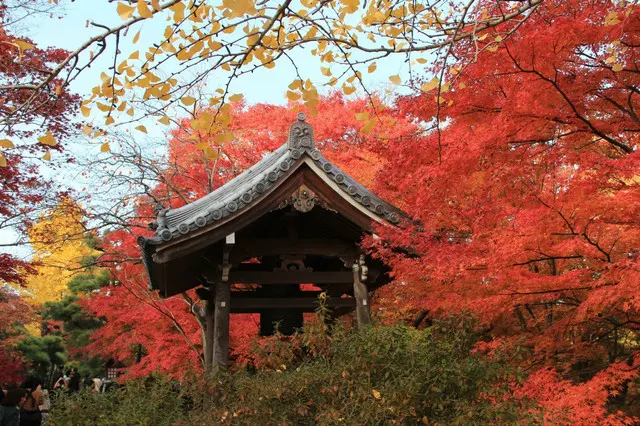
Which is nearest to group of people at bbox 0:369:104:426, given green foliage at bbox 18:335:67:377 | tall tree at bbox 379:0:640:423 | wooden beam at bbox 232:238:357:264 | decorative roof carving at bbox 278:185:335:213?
wooden beam at bbox 232:238:357:264

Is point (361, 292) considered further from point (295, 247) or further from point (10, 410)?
point (10, 410)

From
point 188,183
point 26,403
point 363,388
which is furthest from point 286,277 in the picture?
point 188,183

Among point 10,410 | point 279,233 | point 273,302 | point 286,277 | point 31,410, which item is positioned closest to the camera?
point 10,410

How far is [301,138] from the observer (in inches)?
267

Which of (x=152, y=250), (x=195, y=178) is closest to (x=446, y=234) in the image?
(x=152, y=250)

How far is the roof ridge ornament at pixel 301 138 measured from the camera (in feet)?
22.0

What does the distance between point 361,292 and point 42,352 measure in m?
23.2

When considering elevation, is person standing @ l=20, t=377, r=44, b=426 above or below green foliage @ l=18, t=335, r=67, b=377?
below

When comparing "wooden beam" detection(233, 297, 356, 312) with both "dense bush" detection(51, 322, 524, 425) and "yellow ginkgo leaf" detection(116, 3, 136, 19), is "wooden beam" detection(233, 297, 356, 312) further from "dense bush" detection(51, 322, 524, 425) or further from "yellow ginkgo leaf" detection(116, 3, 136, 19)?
"yellow ginkgo leaf" detection(116, 3, 136, 19)

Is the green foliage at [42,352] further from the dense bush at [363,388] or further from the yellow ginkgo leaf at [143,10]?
the yellow ginkgo leaf at [143,10]

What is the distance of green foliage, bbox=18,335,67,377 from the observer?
83.5ft

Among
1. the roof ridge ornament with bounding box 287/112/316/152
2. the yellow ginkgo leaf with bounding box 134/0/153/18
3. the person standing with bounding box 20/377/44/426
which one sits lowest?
the person standing with bounding box 20/377/44/426

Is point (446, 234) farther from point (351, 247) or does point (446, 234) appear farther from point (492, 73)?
point (492, 73)

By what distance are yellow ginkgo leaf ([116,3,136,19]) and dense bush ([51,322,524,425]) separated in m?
2.88
